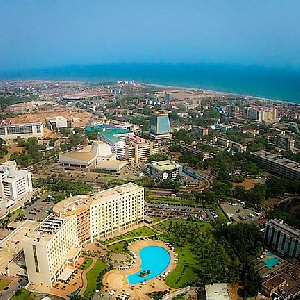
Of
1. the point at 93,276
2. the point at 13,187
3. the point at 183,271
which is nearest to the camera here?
the point at 93,276

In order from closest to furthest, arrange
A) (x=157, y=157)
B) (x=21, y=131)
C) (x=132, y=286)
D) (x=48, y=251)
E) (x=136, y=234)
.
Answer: (x=48, y=251) → (x=132, y=286) → (x=136, y=234) → (x=157, y=157) → (x=21, y=131)

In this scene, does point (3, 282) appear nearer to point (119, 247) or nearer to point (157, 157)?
point (119, 247)

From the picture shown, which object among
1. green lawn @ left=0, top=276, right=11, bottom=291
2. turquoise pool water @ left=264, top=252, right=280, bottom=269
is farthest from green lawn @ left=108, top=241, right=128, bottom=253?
turquoise pool water @ left=264, top=252, right=280, bottom=269

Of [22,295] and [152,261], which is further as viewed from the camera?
[152,261]

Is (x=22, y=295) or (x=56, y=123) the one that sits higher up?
(x=56, y=123)

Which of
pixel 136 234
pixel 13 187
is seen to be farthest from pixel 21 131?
pixel 136 234

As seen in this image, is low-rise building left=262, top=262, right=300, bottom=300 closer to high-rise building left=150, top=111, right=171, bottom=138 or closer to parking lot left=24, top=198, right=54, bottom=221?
parking lot left=24, top=198, right=54, bottom=221

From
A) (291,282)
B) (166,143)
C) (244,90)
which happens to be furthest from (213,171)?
(244,90)
